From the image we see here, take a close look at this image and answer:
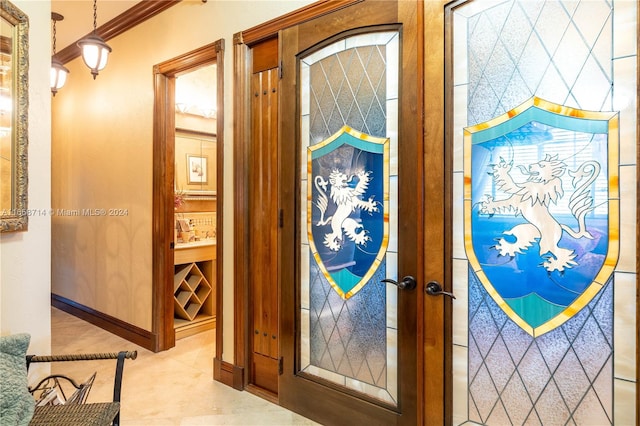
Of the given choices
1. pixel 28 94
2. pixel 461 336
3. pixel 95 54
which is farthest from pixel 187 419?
pixel 95 54

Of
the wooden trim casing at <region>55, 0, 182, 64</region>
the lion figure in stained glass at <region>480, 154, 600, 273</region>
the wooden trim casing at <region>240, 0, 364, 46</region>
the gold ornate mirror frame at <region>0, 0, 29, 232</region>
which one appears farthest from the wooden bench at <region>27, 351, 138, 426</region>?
the wooden trim casing at <region>55, 0, 182, 64</region>

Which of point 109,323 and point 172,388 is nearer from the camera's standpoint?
point 172,388

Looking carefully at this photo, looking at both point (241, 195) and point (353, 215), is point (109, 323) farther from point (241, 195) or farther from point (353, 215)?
point (353, 215)

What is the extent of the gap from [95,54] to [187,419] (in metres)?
2.54

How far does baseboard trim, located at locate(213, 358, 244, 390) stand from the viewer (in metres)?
2.70

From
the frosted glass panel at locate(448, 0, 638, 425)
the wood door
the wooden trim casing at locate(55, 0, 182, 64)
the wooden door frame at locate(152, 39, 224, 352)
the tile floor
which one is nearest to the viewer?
the frosted glass panel at locate(448, 0, 638, 425)

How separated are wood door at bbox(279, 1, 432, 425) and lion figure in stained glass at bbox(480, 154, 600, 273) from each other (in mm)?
369

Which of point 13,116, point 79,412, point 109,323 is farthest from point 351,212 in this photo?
point 109,323

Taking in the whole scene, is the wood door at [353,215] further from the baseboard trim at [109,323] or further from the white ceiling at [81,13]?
the white ceiling at [81,13]

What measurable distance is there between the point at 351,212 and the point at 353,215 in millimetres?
20

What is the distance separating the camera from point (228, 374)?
2775 mm

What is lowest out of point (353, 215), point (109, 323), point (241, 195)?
point (109, 323)

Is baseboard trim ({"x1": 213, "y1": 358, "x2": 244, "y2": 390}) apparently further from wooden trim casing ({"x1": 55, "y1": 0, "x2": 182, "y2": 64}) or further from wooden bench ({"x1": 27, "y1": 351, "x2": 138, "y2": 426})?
wooden trim casing ({"x1": 55, "y1": 0, "x2": 182, "y2": 64})

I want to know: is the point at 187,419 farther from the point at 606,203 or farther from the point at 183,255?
the point at 606,203
